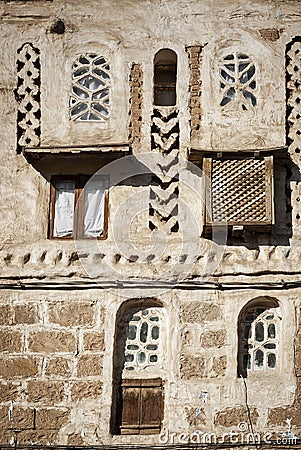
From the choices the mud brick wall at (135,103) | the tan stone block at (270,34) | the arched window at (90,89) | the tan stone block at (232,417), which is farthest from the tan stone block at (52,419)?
the tan stone block at (270,34)

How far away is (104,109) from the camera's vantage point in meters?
13.6

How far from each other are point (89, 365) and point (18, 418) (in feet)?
3.44

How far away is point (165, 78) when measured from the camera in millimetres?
14156

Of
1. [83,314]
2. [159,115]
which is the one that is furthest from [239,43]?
[83,314]

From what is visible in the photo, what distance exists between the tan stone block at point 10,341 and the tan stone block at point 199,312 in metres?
2.01

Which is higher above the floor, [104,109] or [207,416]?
[104,109]

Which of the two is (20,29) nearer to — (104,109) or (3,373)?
(104,109)

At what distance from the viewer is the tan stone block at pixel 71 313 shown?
1277 centimetres

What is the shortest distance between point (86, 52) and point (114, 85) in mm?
607

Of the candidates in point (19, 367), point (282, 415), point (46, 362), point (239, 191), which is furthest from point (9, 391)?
point (239, 191)

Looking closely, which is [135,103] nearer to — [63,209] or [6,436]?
[63,209]

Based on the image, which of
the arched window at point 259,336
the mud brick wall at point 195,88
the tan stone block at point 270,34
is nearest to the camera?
the arched window at point 259,336

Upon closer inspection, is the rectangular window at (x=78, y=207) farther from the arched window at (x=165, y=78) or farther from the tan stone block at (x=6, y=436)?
the tan stone block at (x=6, y=436)

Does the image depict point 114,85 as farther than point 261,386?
Yes
